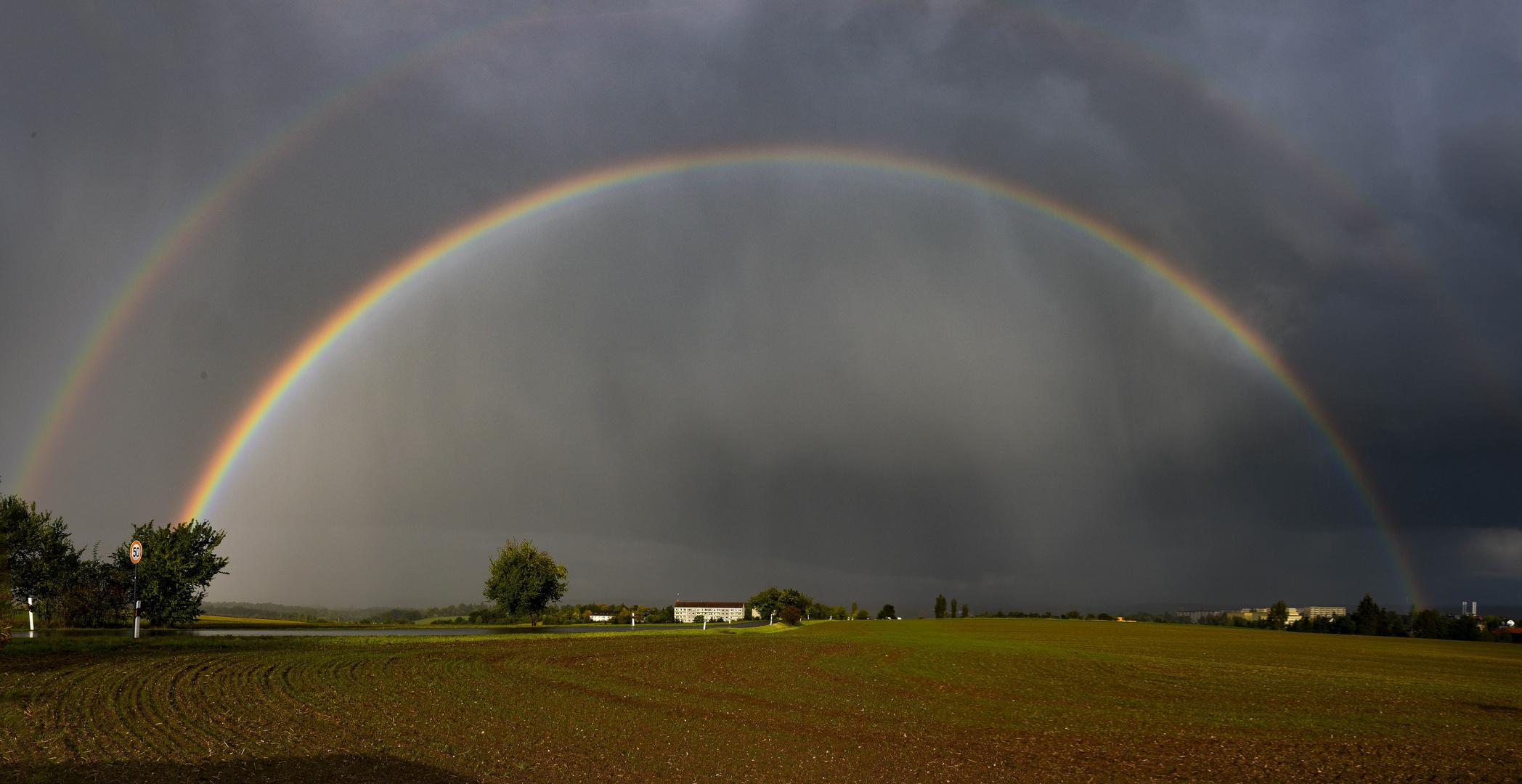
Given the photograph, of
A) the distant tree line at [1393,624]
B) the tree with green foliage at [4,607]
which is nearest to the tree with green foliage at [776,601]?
the distant tree line at [1393,624]

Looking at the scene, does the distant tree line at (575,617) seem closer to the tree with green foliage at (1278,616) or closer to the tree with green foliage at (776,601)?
the tree with green foliage at (776,601)

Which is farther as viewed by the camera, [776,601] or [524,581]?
[776,601]

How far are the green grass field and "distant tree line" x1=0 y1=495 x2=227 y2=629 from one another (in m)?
19.2

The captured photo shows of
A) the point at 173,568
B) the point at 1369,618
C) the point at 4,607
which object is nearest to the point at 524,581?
the point at 173,568

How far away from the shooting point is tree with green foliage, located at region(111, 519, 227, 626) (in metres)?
59.2

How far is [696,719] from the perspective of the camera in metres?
24.1

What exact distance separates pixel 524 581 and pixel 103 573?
35.5m

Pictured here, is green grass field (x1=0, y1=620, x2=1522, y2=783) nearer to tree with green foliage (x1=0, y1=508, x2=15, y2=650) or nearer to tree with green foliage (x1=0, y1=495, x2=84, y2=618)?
tree with green foliage (x1=0, y1=508, x2=15, y2=650)

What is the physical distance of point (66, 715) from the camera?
20266 millimetres

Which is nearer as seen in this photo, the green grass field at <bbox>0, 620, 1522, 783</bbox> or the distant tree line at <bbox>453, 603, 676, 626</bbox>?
the green grass field at <bbox>0, 620, 1522, 783</bbox>

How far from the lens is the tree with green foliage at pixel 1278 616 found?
136750 millimetres

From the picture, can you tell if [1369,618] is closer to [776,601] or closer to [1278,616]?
[1278,616]

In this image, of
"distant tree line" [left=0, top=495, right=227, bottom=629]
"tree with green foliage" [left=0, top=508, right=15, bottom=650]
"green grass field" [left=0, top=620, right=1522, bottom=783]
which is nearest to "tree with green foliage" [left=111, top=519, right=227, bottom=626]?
"distant tree line" [left=0, top=495, right=227, bottom=629]

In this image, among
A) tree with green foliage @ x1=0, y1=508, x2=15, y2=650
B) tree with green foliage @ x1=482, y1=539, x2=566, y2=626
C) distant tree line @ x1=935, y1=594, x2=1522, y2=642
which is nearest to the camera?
tree with green foliage @ x1=0, y1=508, x2=15, y2=650
